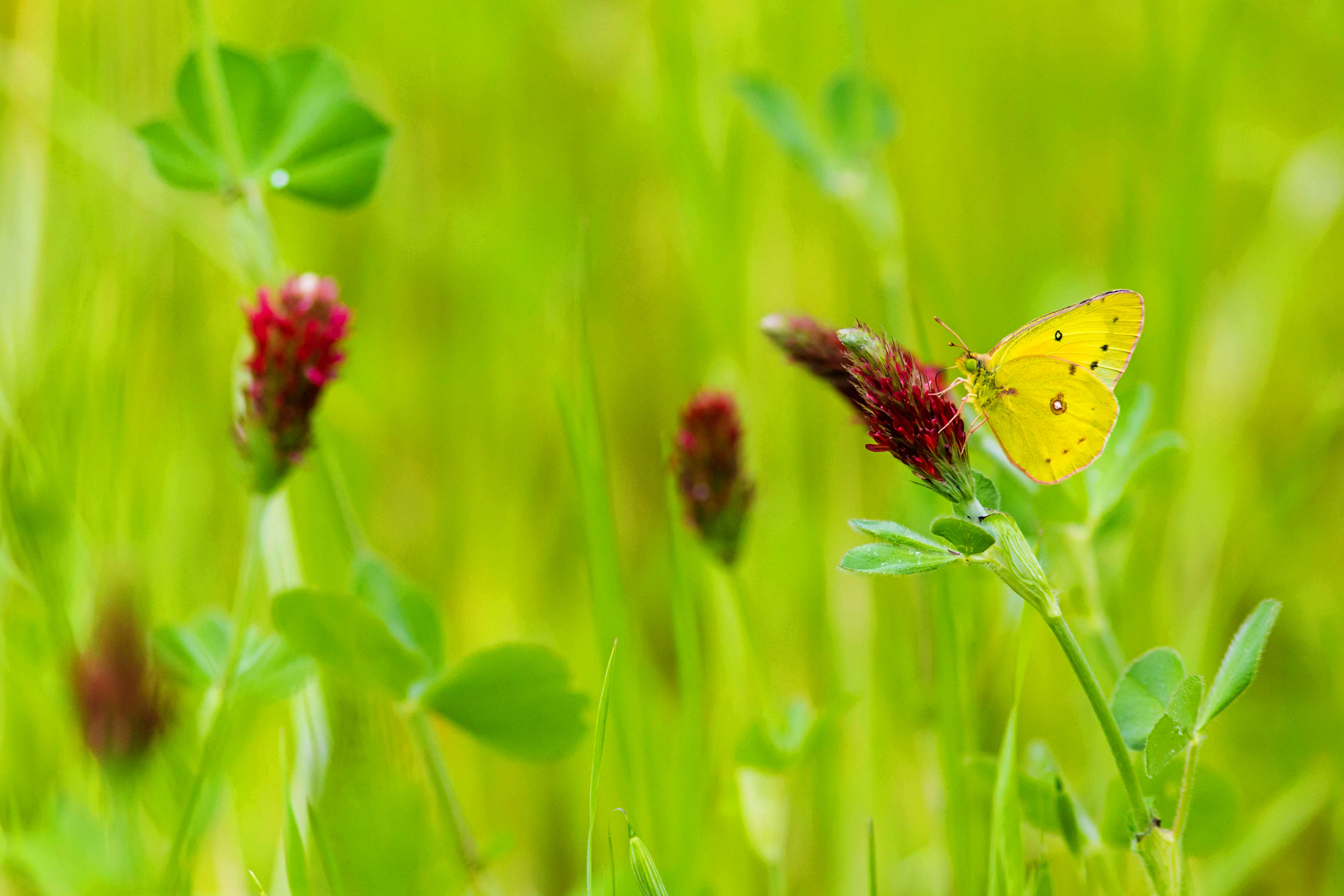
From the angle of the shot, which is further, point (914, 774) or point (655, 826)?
point (914, 774)

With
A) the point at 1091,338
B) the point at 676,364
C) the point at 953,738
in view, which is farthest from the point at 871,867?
the point at 676,364

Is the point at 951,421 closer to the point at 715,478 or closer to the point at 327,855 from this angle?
the point at 715,478

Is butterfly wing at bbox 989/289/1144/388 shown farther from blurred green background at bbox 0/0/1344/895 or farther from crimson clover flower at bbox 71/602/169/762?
crimson clover flower at bbox 71/602/169/762

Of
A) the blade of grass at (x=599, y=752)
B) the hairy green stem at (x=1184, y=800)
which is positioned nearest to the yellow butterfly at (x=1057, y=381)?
the hairy green stem at (x=1184, y=800)

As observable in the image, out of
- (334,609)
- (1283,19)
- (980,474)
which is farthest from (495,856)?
(1283,19)

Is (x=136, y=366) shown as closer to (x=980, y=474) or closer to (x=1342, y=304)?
(x=980, y=474)

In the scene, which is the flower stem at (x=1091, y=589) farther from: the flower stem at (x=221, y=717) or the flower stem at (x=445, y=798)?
the flower stem at (x=221, y=717)
